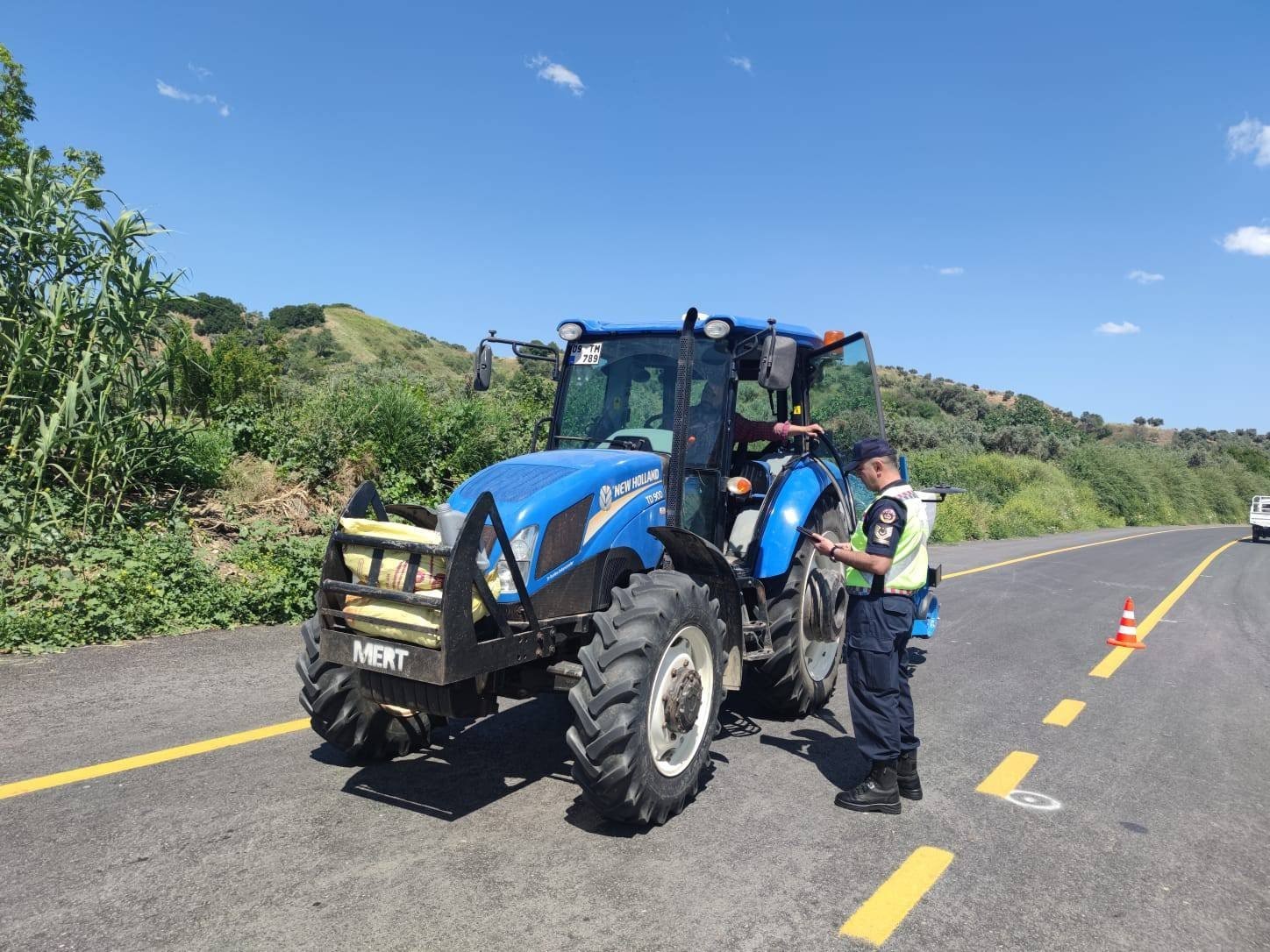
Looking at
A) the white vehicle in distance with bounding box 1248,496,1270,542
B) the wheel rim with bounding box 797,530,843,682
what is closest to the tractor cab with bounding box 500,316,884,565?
the wheel rim with bounding box 797,530,843,682

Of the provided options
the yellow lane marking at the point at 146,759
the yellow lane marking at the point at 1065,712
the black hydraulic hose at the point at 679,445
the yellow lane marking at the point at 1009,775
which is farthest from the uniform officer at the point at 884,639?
the yellow lane marking at the point at 146,759

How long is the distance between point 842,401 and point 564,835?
3.96 meters

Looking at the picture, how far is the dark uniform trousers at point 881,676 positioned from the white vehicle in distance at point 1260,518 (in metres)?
34.7

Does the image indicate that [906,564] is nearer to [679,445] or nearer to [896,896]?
[679,445]

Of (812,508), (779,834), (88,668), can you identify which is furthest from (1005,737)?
(88,668)

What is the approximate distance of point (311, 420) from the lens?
422 inches

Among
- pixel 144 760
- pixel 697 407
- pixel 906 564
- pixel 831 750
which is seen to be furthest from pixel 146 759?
pixel 906 564

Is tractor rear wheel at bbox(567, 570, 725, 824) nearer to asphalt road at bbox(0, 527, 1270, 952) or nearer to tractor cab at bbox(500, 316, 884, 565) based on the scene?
asphalt road at bbox(0, 527, 1270, 952)

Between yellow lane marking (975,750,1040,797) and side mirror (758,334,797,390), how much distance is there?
2357mm

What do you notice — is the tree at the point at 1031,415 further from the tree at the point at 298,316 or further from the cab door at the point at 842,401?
the cab door at the point at 842,401

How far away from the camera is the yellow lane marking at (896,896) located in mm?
3029

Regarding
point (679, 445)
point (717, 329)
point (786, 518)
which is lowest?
point (786, 518)

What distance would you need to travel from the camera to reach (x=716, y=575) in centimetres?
Answer: 459

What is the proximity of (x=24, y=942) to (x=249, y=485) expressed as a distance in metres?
7.42
